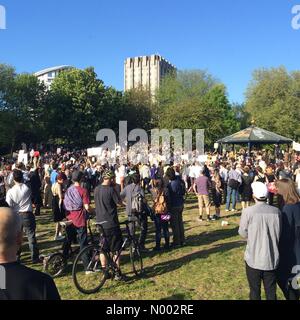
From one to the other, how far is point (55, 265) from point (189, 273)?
8.39ft

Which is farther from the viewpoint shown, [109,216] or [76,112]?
[76,112]

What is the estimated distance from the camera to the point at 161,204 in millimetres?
9078

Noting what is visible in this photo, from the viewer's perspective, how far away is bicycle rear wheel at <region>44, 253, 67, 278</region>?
734cm

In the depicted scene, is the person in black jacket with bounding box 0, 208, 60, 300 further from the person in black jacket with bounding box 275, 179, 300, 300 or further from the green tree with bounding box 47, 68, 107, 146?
the green tree with bounding box 47, 68, 107, 146

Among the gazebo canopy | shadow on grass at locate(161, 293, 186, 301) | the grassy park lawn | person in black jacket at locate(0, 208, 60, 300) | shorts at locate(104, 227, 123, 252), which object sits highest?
the gazebo canopy

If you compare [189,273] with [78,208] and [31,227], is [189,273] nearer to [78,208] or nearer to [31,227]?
[78,208]

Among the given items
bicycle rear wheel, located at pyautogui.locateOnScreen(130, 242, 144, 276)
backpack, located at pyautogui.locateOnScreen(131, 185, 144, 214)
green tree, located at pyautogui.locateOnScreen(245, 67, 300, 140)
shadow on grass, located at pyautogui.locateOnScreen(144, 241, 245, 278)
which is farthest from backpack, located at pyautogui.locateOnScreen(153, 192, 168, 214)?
green tree, located at pyautogui.locateOnScreen(245, 67, 300, 140)

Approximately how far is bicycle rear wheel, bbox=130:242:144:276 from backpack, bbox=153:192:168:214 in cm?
169

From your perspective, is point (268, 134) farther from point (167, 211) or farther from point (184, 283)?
point (184, 283)

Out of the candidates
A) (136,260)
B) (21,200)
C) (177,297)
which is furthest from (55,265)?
(177,297)

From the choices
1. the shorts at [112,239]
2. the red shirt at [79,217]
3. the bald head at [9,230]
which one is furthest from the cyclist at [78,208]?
the bald head at [9,230]

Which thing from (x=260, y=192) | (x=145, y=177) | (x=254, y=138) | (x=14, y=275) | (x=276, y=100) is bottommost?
(x=14, y=275)

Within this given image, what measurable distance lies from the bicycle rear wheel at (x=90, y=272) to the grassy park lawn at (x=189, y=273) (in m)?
0.14

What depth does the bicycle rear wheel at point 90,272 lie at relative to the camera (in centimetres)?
649
